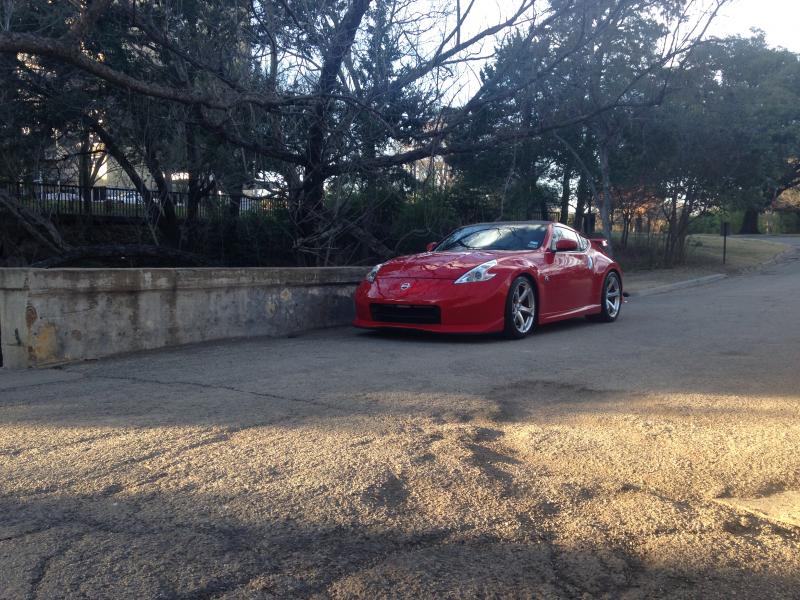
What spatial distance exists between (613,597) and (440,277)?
20.7 ft

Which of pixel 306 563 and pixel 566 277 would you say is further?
pixel 566 277

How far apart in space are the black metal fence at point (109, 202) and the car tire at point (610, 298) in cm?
711

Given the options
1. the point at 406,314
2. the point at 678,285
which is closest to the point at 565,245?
the point at 406,314

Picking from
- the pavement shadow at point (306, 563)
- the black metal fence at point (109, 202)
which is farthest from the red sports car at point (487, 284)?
the black metal fence at point (109, 202)

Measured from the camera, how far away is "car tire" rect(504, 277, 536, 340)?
8.99 m

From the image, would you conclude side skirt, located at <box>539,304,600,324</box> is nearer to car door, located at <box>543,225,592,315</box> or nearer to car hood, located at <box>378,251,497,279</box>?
car door, located at <box>543,225,592,315</box>

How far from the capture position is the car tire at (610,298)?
1118cm

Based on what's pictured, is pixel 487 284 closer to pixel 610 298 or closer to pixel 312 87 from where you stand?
pixel 610 298

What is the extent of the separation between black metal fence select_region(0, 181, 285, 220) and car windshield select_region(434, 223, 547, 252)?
6119 millimetres

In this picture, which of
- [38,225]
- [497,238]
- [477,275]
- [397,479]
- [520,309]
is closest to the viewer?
[397,479]

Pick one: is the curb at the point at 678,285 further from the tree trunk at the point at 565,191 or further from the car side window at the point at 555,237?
the car side window at the point at 555,237

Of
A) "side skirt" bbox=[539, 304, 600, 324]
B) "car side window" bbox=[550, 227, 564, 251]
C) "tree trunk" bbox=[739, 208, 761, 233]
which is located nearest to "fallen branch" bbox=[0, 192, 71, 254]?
"car side window" bbox=[550, 227, 564, 251]

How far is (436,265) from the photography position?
9.18 m

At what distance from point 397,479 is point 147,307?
5.16 metres
